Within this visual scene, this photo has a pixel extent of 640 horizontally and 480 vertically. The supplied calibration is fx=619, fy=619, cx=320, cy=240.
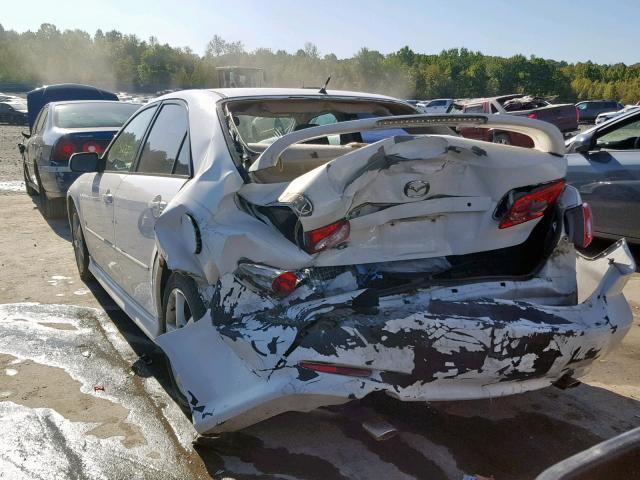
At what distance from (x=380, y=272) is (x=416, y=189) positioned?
1.27 feet

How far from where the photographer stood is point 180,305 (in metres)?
3.17

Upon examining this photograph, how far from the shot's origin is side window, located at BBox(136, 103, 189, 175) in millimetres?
3658

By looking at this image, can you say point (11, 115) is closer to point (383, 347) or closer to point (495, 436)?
point (495, 436)

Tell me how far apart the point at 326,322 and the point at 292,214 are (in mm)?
497

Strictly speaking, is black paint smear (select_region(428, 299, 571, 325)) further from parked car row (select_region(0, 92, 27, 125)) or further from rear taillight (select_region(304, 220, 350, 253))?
parked car row (select_region(0, 92, 27, 125))

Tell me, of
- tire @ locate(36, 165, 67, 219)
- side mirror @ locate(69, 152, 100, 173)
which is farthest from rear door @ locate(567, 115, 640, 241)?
tire @ locate(36, 165, 67, 219)

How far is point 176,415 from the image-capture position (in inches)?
131

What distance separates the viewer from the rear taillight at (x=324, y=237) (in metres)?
2.51

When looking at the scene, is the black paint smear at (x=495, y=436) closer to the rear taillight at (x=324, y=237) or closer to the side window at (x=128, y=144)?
the rear taillight at (x=324, y=237)

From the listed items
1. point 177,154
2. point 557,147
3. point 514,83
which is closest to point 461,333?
point 557,147

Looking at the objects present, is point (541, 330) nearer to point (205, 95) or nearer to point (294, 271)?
point (294, 271)

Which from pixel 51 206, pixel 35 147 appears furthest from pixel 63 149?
pixel 35 147

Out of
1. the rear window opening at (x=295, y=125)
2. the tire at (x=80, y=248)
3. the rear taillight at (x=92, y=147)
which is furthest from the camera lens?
the rear taillight at (x=92, y=147)

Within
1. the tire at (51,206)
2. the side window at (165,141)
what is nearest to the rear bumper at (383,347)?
the side window at (165,141)
